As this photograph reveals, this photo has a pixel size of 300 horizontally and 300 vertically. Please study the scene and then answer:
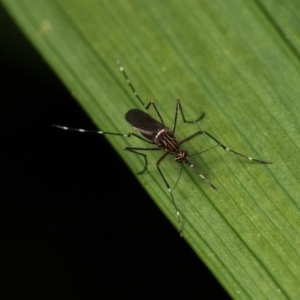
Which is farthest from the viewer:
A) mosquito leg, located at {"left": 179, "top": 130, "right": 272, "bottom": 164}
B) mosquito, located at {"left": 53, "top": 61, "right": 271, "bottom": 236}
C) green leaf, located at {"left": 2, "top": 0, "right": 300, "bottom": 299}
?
mosquito, located at {"left": 53, "top": 61, "right": 271, "bottom": 236}

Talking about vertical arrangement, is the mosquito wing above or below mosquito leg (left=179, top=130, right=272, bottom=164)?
above

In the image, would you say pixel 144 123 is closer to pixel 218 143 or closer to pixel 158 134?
pixel 158 134

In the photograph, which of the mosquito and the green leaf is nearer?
the green leaf

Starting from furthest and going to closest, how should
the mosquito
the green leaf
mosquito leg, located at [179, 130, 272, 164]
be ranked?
the mosquito
mosquito leg, located at [179, 130, 272, 164]
the green leaf

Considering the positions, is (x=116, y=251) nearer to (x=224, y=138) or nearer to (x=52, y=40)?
(x=224, y=138)

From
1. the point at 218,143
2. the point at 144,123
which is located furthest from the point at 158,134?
the point at 218,143

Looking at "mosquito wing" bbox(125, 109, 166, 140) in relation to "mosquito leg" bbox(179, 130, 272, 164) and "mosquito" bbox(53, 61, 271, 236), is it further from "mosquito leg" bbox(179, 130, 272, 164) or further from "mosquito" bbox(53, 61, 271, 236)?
"mosquito leg" bbox(179, 130, 272, 164)

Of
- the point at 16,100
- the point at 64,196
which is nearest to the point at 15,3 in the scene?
the point at 16,100

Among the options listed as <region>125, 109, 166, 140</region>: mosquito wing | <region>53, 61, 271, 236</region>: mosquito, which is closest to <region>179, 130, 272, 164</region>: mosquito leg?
<region>53, 61, 271, 236</region>: mosquito

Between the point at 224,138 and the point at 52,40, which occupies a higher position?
the point at 52,40
